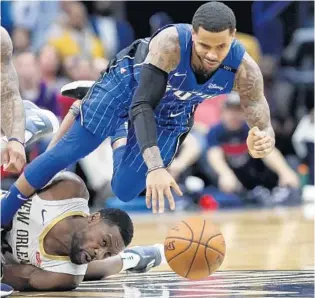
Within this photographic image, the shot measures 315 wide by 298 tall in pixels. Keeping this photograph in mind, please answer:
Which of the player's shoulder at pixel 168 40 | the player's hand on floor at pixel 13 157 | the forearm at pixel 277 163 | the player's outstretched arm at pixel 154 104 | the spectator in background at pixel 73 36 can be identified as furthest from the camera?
the spectator in background at pixel 73 36

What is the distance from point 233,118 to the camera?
13.6 metres

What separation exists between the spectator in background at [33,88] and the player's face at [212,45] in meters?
6.55

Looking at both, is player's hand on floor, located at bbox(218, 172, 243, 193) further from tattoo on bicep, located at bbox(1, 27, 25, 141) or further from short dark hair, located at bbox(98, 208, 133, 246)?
tattoo on bicep, located at bbox(1, 27, 25, 141)

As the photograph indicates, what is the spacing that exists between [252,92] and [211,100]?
782cm

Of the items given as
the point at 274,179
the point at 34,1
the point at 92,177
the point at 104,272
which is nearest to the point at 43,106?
the point at 92,177

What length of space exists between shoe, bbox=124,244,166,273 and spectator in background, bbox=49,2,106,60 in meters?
6.85

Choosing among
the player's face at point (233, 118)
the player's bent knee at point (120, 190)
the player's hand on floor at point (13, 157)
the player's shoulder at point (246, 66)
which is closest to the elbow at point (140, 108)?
the player's hand on floor at point (13, 157)

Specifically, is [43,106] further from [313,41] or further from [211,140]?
[313,41]

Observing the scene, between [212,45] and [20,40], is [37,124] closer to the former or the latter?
[212,45]

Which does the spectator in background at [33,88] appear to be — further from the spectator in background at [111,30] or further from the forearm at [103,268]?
the forearm at [103,268]

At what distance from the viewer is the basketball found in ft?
20.5

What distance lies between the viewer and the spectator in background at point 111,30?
49.8ft

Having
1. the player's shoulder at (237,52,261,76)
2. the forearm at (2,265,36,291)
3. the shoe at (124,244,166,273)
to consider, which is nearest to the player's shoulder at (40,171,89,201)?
the forearm at (2,265,36,291)

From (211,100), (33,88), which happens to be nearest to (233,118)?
(211,100)
